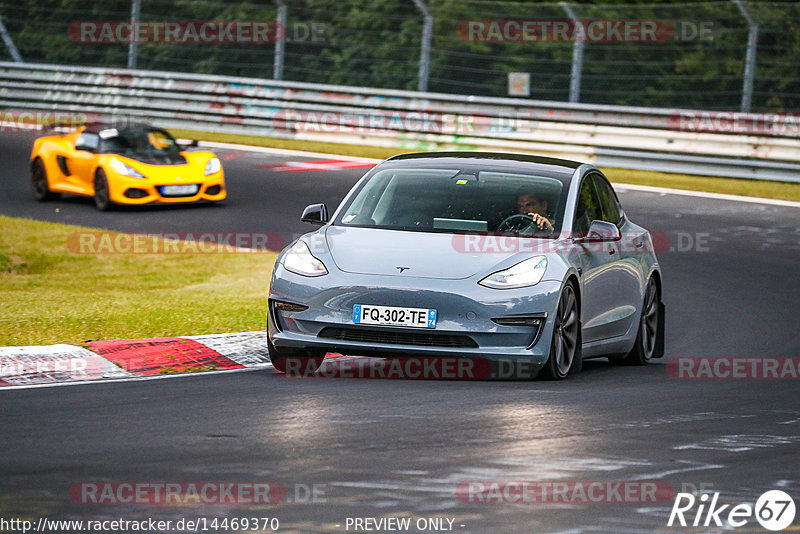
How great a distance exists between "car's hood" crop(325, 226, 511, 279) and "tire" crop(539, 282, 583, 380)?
18.8 inches

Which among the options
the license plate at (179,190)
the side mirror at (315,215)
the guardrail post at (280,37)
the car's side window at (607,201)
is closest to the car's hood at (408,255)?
the side mirror at (315,215)

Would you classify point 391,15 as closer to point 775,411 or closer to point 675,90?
point 675,90

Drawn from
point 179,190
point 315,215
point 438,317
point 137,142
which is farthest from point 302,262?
point 137,142

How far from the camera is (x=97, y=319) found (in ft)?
37.3

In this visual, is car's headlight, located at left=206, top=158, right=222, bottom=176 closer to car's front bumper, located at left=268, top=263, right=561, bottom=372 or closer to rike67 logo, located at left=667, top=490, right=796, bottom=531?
car's front bumper, located at left=268, top=263, right=561, bottom=372

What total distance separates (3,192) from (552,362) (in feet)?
48.5

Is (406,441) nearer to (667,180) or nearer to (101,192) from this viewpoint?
(101,192)

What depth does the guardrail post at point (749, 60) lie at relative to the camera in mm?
22812

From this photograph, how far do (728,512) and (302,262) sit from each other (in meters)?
4.10

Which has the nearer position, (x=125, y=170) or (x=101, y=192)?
(x=125, y=170)

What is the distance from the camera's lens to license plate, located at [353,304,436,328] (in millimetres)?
8648

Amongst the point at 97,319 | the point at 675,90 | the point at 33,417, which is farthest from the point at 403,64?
the point at 33,417

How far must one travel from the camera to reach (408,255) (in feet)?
29.3

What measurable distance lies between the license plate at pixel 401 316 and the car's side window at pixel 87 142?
1297 cm
